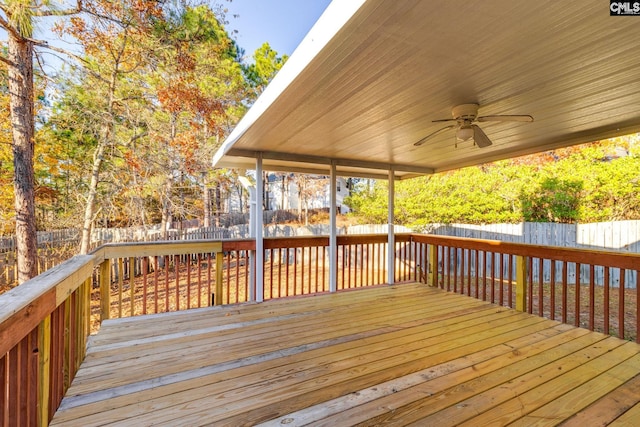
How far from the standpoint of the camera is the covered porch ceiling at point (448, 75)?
1.44 m

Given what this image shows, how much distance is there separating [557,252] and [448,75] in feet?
8.65

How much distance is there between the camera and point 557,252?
10.9ft

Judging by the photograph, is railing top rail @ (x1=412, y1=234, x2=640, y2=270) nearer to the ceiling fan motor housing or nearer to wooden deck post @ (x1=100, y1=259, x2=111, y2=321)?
the ceiling fan motor housing

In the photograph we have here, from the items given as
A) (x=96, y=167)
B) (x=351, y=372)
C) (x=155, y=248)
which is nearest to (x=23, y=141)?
(x=96, y=167)

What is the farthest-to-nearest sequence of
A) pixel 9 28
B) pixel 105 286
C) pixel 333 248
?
pixel 333 248
pixel 9 28
pixel 105 286

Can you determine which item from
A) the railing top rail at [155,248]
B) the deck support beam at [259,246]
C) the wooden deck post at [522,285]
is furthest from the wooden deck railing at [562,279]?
the railing top rail at [155,248]

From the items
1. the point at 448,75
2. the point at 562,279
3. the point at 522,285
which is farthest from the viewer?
the point at 522,285

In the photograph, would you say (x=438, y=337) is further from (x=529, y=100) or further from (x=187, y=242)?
(x=187, y=242)

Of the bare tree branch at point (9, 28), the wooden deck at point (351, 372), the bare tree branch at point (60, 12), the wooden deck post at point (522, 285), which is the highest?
the bare tree branch at point (60, 12)

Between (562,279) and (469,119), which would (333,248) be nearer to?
(469,119)

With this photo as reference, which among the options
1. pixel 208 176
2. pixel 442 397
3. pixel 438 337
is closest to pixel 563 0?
pixel 442 397

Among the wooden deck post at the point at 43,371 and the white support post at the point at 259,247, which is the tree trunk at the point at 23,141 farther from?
the wooden deck post at the point at 43,371

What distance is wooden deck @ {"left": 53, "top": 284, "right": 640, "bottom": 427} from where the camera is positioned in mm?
1719

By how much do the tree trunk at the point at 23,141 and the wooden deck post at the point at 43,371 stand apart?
179 inches
